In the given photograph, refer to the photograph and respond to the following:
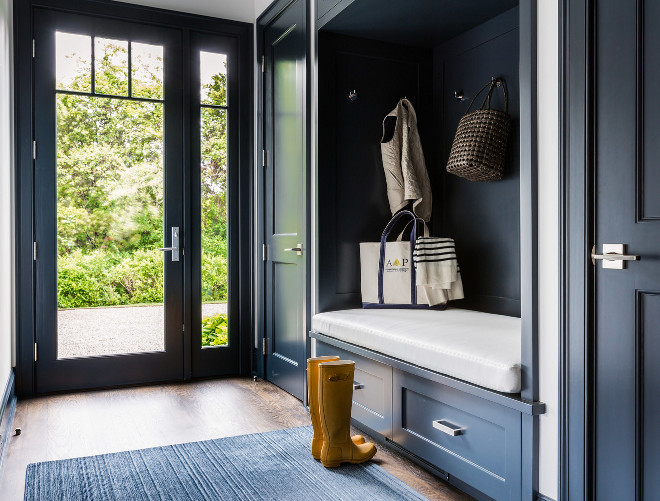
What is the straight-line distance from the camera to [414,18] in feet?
9.14

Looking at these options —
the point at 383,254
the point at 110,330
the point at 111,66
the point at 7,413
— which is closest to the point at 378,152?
the point at 383,254

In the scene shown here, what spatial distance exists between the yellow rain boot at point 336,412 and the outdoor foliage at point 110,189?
68.2 inches

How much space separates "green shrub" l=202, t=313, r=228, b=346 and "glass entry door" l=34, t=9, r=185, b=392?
0.17 meters

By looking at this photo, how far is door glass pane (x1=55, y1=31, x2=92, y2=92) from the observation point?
11.1 ft

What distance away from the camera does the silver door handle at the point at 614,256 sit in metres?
1.48

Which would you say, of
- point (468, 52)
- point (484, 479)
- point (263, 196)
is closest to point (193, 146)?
point (263, 196)

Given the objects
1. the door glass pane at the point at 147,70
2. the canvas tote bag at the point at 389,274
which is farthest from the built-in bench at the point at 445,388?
the door glass pane at the point at 147,70

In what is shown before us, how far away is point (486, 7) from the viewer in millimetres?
2635

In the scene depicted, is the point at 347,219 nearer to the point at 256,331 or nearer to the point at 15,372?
the point at 256,331

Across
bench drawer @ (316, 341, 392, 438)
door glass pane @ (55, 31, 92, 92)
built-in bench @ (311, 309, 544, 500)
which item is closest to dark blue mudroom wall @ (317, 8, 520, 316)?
built-in bench @ (311, 309, 544, 500)

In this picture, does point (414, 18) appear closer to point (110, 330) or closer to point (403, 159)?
point (403, 159)

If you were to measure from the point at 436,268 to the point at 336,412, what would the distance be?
897 millimetres

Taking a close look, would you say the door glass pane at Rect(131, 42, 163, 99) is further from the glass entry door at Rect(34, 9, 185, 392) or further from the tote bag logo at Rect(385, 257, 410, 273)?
the tote bag logo at Rect(385, 257, 410, 273)

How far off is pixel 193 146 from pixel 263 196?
21.0 inches
